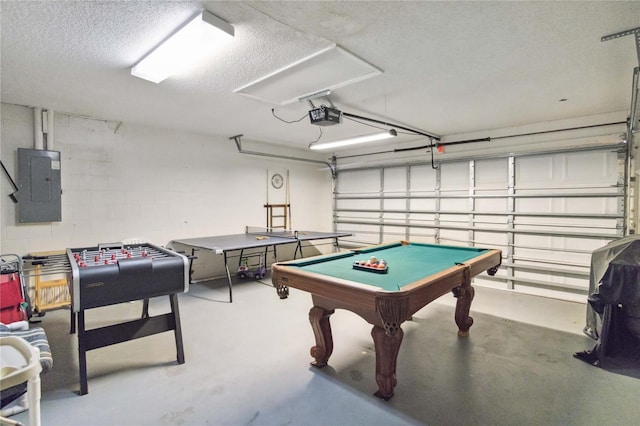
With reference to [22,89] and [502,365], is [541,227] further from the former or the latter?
[22,89]

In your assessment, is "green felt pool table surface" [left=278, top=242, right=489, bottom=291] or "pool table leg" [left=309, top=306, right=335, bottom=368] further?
"pool table leg" [left=309, top=306, right=335, bottom=368]

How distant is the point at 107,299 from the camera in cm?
228

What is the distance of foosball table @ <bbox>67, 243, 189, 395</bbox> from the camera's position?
86.5 inches

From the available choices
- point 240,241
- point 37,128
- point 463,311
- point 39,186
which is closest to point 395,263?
point 463,311

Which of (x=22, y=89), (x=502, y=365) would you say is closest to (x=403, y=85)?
(x=502, y=365)

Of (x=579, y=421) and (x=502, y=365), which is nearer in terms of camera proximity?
(x=579, y=421)

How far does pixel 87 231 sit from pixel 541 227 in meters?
6.54

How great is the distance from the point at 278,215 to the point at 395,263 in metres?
4.11

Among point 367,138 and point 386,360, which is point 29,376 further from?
point 367,138

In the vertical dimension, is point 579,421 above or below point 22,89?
below

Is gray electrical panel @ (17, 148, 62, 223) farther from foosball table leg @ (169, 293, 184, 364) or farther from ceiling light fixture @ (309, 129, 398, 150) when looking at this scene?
ceiling light fixture @ (309, 129, 398, 150)

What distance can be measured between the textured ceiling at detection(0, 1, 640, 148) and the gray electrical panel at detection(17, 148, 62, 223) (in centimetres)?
64

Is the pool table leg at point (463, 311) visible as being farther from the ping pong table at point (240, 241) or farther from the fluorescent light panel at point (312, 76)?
the ping pong table at point (240, 241)

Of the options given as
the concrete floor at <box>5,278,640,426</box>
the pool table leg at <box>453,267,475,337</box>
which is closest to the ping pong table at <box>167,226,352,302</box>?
the concrete floor at <box>5,278,640,426</box>
